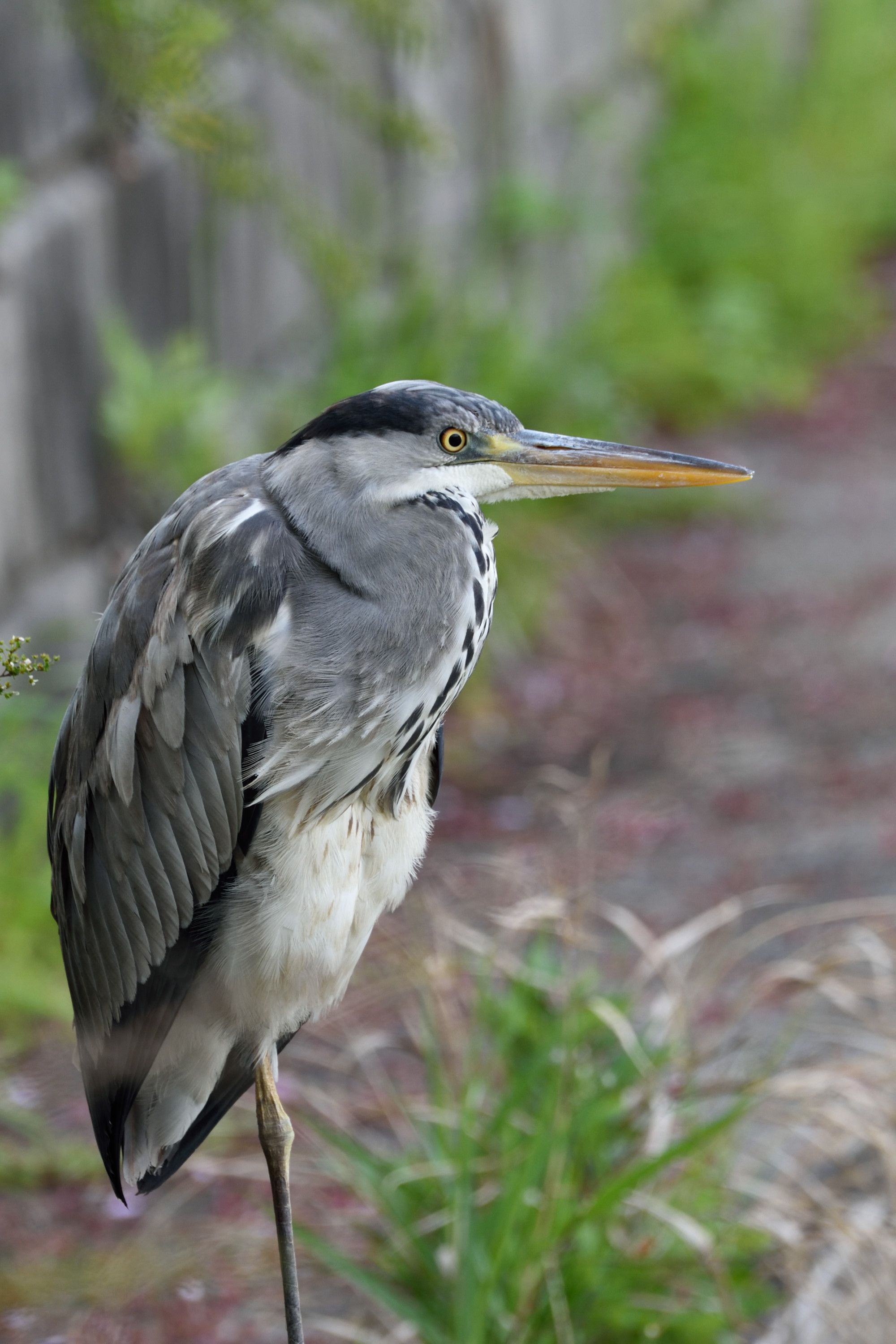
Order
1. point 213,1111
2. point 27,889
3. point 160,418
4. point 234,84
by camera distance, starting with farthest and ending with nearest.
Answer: point 234,84 → point 160,418 → point 27,889 → point 213,1111

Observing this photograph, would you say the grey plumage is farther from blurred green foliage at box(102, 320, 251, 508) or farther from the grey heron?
blurred green foliage at box(102, 320, 251, 508)

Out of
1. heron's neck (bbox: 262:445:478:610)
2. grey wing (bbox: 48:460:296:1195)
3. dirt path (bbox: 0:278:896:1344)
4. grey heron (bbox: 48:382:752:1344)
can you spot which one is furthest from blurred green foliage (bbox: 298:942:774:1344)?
heron's neck (bbox: 262:445:478:610)

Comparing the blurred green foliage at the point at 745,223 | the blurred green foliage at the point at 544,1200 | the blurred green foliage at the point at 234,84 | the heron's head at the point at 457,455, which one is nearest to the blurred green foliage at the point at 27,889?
the blurred green foliage at the point at 544,1200

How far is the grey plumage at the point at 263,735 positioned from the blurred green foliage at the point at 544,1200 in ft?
1.79

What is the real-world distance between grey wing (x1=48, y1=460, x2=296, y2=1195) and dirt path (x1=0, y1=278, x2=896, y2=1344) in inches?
26.2

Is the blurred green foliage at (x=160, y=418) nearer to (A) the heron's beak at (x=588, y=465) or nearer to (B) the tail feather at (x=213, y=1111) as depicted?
(B) the tail feather at (x=213, y=1111)

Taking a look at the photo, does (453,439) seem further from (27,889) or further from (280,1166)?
(27,889)

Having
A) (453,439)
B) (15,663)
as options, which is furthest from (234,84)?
(15,663)

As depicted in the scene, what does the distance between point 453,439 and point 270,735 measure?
0.40 m

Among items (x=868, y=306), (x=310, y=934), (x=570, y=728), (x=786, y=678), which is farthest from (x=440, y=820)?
(x=868, y=306)

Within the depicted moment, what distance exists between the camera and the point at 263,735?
185 centimetres

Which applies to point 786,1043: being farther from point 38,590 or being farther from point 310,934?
point 38,590

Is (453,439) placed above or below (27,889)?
above

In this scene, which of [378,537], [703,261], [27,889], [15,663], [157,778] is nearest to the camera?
[15,663]
